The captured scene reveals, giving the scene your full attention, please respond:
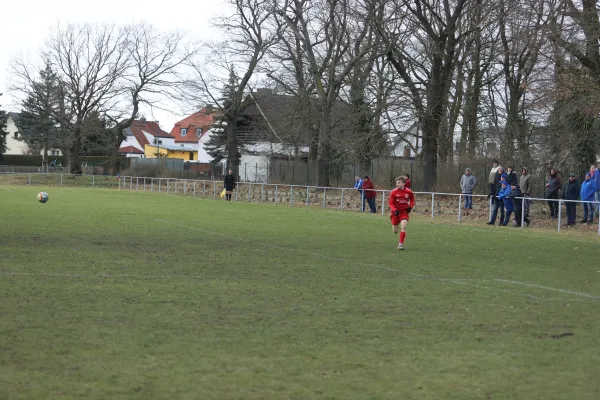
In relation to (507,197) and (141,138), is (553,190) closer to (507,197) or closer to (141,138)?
(507,197)

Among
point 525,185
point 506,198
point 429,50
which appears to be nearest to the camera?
point 506,198

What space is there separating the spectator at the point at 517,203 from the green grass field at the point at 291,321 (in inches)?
327

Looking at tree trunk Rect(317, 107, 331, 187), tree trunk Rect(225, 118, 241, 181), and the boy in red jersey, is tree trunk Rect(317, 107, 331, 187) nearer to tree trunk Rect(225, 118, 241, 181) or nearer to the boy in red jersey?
tree trunk Rect(225, 118, 241, 181)

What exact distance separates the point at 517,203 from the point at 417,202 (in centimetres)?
797

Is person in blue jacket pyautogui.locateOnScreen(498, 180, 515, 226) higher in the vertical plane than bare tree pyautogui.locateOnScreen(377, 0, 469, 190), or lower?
lower

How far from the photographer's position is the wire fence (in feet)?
90.3

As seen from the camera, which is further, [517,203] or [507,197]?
[517,203]

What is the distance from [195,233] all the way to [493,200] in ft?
38.9

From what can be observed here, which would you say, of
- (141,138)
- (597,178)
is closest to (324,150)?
(597,178)

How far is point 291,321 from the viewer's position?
375 inches

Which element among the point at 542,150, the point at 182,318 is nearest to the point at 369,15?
the point at 542,150

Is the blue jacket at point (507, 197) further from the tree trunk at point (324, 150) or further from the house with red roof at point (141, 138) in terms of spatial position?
the house with red roof at point (141, 138)

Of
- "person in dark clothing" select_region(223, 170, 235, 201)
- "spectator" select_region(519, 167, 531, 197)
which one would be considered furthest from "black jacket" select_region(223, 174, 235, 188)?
"spectator" select_region(519, 167, 531, 197)

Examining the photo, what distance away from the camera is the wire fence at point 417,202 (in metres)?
27.5
